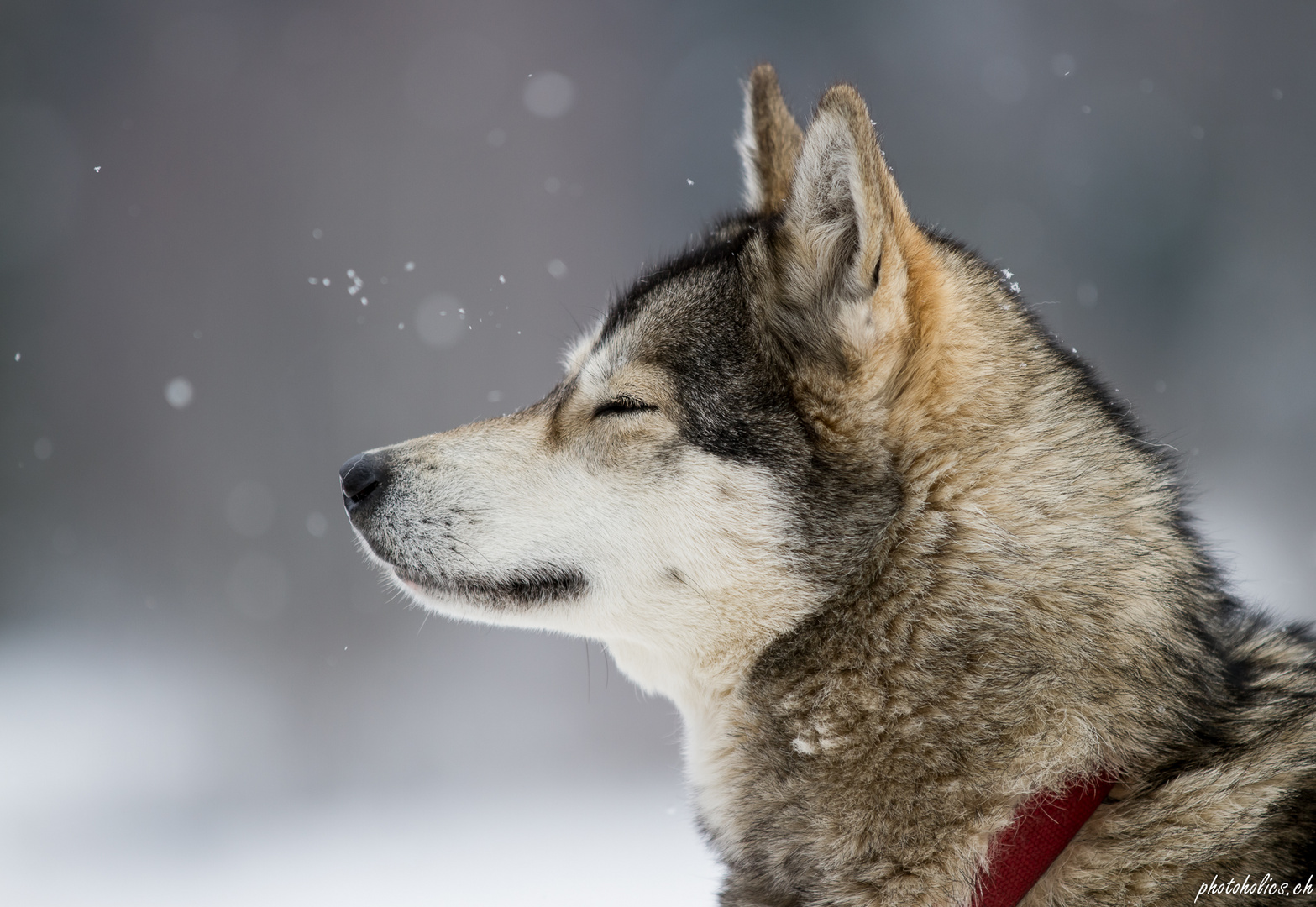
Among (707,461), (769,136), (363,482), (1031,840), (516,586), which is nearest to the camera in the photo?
(1031,840)

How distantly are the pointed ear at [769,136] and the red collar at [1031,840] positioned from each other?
1461mm

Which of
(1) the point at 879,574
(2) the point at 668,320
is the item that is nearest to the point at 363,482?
(2) the point at 668,320

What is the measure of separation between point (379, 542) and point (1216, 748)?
1568mm

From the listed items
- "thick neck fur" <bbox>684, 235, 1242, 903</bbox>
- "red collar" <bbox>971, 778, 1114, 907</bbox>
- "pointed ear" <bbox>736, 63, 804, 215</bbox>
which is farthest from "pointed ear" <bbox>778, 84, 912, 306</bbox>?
"red collar" <bbox>971, 778, 1114, 907</bbox>

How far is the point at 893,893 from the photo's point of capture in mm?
1410

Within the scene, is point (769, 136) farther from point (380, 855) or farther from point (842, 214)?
point (380, 855)

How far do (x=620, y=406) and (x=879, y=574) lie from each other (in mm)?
640

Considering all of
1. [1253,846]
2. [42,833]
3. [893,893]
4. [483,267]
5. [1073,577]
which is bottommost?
[1253,846]

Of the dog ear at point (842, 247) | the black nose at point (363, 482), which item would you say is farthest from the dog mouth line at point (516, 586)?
the dog ear at point (842, 247)

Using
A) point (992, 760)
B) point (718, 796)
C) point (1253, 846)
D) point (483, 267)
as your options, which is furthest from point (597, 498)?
point (483, 267)

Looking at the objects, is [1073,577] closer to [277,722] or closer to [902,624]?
[902,624]

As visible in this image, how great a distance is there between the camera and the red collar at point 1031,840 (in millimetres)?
1376

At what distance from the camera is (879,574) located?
5.10 ft

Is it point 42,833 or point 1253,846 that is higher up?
point 42,833
